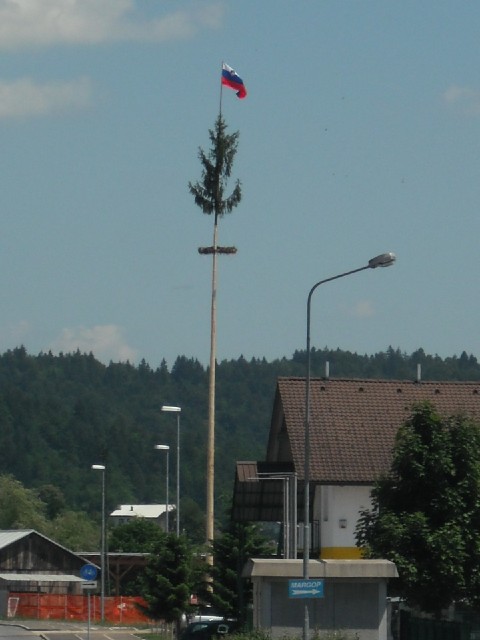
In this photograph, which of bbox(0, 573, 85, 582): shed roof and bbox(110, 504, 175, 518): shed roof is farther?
bbox(110, 504, 175, 518): shed roof

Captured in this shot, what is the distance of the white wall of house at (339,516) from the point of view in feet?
161

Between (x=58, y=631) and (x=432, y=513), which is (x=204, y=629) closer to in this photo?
(x=432, y=513)

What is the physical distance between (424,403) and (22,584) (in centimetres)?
5440

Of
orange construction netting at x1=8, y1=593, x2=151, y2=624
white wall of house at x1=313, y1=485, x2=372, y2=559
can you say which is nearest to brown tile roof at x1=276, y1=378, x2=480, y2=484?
white wall of house at x1=313, y1=485, x2=372, y2=559

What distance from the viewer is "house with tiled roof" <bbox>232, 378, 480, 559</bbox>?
48.2 metres

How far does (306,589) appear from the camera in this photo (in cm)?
3034

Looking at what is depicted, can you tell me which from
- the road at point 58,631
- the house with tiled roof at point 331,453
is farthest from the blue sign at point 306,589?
the road at point 58,631

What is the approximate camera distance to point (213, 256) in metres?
58.9

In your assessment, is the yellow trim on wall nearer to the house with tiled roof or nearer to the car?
the house with tiled roof

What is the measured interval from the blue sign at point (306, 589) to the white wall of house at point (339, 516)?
1863 cm

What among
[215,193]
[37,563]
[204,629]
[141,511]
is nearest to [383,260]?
[204,629]

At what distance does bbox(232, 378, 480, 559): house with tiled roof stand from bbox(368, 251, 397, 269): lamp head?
15.1m

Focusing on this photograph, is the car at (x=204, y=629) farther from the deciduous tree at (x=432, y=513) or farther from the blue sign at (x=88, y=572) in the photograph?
the deciduous tree at (x=432, y=513)

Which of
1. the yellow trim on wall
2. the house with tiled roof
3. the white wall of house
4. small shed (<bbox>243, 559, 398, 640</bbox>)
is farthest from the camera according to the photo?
the white wall of house
